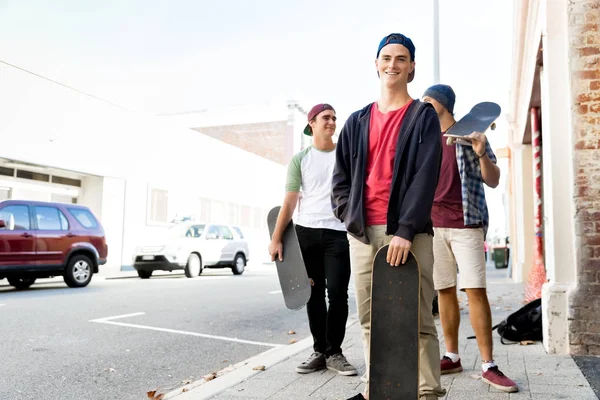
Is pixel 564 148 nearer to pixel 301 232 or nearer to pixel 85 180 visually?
pixel 301 232

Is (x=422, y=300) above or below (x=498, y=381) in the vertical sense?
above

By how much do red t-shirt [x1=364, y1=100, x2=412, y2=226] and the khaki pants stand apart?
0.09 meters

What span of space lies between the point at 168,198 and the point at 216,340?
808 inches

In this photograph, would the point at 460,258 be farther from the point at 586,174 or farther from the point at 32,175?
the point at 32,175

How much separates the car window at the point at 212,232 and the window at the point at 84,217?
527 cm

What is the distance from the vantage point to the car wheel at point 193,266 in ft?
58.6

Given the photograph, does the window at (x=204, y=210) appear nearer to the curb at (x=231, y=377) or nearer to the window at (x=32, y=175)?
the window at (x=32, y=175)

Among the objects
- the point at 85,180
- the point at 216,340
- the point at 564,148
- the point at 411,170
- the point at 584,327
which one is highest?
the point at 85,180

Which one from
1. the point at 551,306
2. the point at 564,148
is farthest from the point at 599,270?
the point at 564,148

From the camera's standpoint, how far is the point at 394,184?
119 inches

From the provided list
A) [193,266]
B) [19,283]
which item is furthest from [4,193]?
[19,283]

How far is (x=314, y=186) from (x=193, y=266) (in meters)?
13.9

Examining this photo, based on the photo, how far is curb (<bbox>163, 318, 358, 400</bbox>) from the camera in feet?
13.1

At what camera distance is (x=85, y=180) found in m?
22.1
